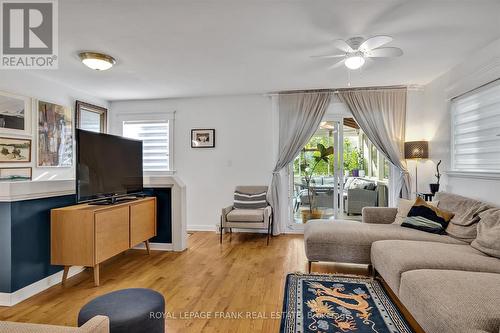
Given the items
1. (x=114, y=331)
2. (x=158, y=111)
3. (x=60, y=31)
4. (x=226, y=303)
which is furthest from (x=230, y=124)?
(x=114, y=331)

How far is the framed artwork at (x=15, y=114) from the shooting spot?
11.5 feet

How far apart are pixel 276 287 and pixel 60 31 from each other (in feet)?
10.6

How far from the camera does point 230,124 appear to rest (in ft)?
17.1

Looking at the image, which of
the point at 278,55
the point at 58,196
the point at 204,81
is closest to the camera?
the point at 58,196

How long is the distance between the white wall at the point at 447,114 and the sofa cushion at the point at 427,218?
50 cm

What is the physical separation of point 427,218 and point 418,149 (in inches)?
56.9

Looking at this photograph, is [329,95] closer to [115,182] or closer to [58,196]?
[115,182]

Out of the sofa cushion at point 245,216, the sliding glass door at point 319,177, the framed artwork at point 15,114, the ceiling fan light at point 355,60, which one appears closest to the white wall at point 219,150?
the sliding glass door at point 319,177

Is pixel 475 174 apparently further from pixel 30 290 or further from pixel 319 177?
pixel 30 290

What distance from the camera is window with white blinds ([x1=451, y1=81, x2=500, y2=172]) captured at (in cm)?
295

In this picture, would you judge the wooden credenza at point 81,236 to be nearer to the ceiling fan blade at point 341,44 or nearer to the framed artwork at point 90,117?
the framed artwork at point 90,117

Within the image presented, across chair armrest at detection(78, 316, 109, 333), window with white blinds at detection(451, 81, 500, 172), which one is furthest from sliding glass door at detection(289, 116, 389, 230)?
chair armrest at detection(78, 316, 109, 333)

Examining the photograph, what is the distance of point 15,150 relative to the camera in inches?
144

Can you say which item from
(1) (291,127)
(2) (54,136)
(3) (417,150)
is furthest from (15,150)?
(3) (417,150)
